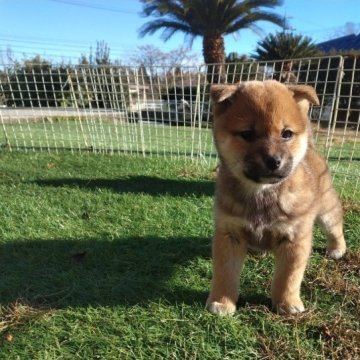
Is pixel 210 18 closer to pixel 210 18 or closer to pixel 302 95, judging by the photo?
pixel 210 18

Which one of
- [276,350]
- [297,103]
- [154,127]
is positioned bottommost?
[154,127]

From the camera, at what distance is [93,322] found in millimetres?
2281

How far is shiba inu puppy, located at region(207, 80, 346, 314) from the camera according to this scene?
2.17 meters

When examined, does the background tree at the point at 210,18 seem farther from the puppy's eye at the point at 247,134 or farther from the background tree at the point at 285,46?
the puppy's eye at the point at 247,134

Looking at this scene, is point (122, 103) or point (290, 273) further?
point (122, 103)

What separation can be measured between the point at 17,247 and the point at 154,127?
5681mm

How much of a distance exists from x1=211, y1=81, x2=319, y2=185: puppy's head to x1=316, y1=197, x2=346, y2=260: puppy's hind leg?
2.50 ft

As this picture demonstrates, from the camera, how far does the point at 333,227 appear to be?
117 inches

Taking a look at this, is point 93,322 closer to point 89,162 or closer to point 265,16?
point 89,162

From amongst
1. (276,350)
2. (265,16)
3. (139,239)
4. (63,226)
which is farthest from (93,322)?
(265,16)

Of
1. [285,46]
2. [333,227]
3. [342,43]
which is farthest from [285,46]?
[333,227]

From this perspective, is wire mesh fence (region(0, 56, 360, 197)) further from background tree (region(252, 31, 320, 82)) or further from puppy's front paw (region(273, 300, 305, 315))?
background tree (region(252, 31, 320, 82))

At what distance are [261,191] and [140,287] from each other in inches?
36.6

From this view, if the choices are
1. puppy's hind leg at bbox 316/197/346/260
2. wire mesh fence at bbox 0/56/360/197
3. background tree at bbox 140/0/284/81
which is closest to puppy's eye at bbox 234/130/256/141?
puppy's hind leg at bbox 316/197/346/260
